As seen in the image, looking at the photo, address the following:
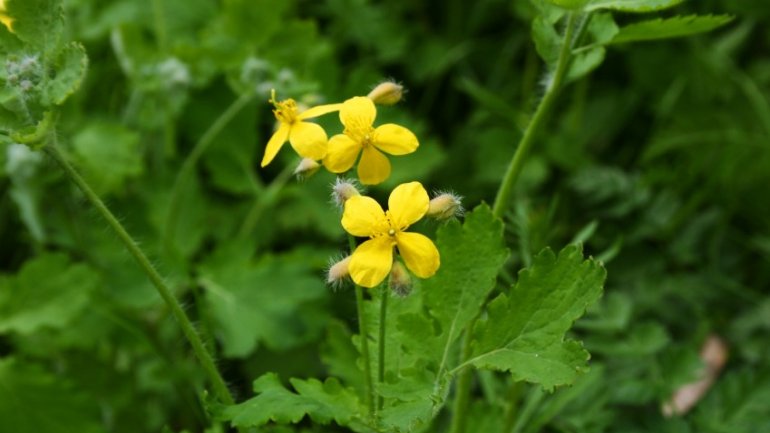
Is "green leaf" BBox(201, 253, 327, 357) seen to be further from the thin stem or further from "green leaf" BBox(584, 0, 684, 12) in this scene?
"green leaf" BBox(584, 0, 684, 12)

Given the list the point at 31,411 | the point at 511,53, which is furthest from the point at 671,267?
the point at 31,411

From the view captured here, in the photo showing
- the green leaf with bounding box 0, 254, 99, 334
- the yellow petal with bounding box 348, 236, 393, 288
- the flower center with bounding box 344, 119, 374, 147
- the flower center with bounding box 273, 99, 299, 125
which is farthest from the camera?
the green leaf with bounding box 0, 254, 99, 334

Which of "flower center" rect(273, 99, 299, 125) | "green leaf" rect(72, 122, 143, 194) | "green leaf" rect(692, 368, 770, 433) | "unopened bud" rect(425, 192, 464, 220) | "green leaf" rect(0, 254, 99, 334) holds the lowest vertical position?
"green leaf" rect(692, 368, 770, 433)

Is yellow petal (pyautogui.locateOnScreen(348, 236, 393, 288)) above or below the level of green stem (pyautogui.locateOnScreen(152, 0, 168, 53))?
below

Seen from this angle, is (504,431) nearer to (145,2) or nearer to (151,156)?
(151,156)

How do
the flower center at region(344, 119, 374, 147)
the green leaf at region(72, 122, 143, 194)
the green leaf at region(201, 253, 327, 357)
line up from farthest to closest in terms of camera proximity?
1. the green leaf at region(72, 122, 143, 194)
2. the green leaf at region(201, 253, 327, 357)
3. the flower center at region(344, 119, 374, 147)

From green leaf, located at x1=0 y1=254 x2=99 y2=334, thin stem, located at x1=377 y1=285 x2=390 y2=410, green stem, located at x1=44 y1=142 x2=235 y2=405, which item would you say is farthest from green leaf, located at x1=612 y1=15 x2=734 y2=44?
green leaf, located at x1=0 y1=254 x2=99 y2=334

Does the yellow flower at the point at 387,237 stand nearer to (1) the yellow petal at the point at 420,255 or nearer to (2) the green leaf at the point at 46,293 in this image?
(1) the yellow petal at the point at 420,255
